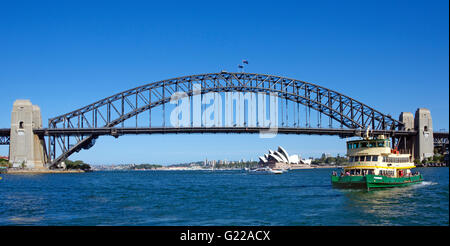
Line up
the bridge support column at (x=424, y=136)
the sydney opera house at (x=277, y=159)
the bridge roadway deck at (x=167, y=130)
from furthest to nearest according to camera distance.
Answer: the sydney opera house at (x=277, y=159) → the bridge support column at (x=424, y=136) → the bridge roadway deck at (x=167, y=130)

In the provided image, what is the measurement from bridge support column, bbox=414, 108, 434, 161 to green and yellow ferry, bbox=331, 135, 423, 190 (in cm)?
6623

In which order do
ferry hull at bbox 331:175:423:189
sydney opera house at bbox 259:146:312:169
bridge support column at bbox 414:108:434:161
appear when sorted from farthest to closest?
1. sydney opera house at bbox 259:146:312:169
2. bridge support column at bbox 414:108:434:161
3. ferry hull at bbox 331:175:423:189

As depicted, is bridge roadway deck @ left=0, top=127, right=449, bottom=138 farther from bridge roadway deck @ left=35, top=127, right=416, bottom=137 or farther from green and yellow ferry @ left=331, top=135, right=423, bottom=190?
green and yellow ferry @ left=331, top=135, right=423, bottom=190

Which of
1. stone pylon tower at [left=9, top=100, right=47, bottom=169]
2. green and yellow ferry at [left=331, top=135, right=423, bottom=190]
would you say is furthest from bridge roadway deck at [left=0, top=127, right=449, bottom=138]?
green and yellow ferry at [left=331, top=135, right=423, bottom=190]

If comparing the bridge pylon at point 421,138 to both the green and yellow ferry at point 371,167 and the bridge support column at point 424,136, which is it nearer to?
the bridge support column at point 424,136

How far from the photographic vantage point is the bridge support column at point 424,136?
96.8 meters

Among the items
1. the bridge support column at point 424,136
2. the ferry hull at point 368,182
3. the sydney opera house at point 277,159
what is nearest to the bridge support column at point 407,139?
the bridge support column at point 424,136

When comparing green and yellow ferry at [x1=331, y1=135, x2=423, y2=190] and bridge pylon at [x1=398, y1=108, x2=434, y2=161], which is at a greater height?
bridge pylon at [x1=398, y1=108, x2=434, y2=161]

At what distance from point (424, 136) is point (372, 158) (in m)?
70.4

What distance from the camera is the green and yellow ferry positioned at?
32.8m

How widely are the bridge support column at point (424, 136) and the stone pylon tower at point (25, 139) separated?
7395cm

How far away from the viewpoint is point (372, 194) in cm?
2956

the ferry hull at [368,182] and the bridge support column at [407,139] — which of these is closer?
the ferry hull at [368,182]
